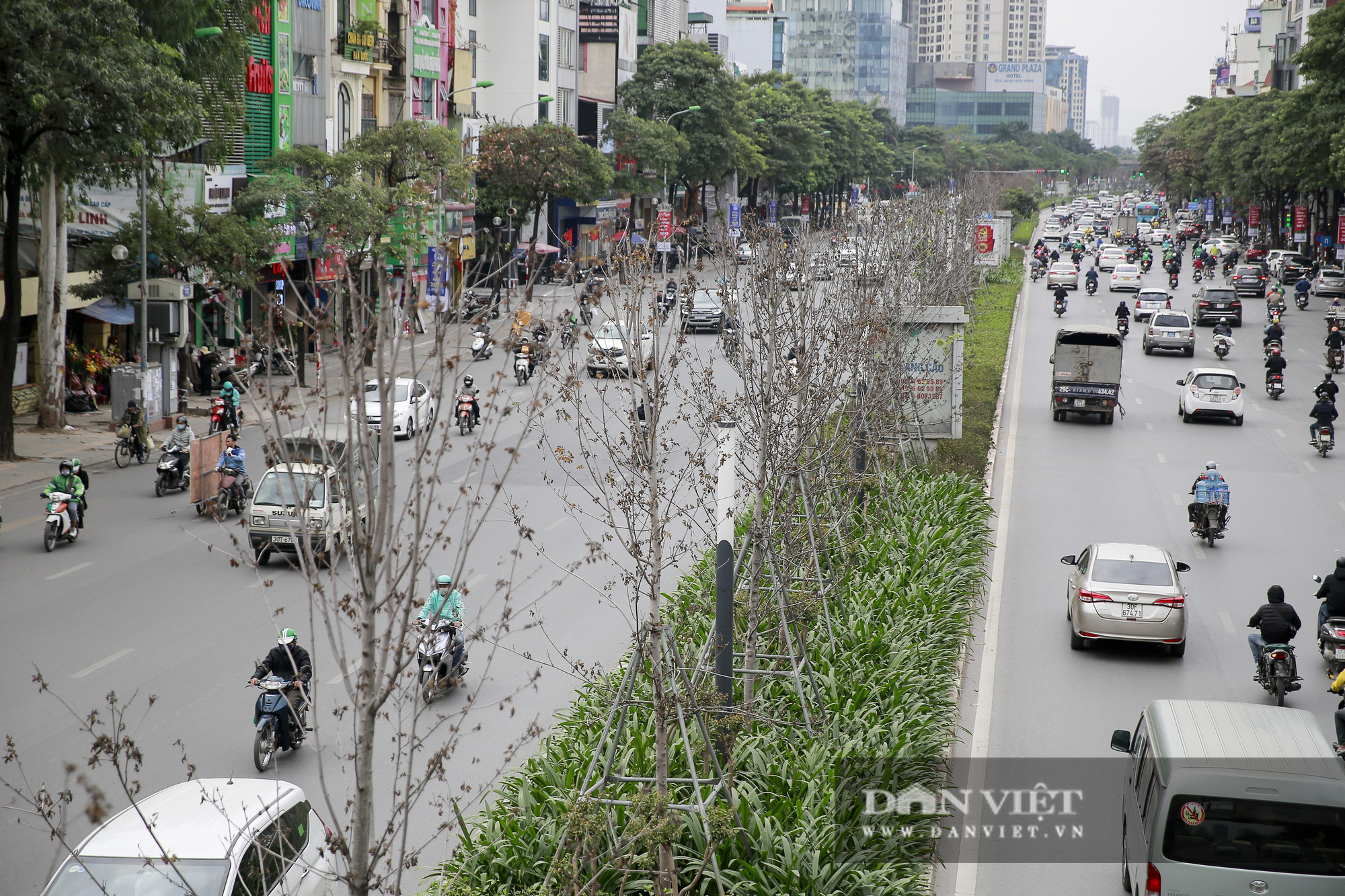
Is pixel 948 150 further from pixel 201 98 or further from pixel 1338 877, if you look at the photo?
pixel 1338 877

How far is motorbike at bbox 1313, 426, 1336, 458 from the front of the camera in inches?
1190

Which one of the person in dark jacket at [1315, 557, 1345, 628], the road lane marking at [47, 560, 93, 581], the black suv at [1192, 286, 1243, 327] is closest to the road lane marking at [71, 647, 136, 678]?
the road lane marking at [47, 560, 93, 581]

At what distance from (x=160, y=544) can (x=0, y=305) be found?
47.5 ft

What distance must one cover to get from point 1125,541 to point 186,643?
1487 cm

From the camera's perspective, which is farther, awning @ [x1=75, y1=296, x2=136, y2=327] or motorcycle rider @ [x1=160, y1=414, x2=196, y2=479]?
awning @ [x1=75, y1=296, x2=136, y2=327]

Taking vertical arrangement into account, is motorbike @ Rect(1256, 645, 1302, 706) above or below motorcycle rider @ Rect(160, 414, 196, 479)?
below

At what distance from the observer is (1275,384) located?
3869 centimetres

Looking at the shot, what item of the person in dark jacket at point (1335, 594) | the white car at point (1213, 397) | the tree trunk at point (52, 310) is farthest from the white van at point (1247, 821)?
the white car at point (1213, 397)

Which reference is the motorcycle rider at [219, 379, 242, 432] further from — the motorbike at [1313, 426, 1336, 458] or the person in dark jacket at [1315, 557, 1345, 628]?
the motorbike at [1313, 426, 1336, 458]

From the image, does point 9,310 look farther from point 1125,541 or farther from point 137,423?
point 1125,541

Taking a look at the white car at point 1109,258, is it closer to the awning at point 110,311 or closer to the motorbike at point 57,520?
the awning at point 110,311

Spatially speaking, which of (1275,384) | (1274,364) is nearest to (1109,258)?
(1275,384)

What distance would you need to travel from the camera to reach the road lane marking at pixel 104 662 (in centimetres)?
1498

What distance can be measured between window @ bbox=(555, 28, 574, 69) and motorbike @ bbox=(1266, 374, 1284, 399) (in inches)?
1823
